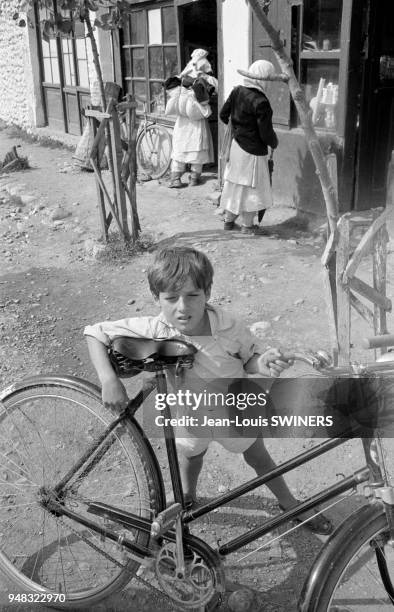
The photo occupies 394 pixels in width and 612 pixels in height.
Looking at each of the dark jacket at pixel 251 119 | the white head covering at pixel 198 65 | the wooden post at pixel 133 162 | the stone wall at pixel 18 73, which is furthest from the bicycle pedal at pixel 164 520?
the stone wall at pixel 18 73

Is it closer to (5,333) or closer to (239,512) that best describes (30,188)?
(5,333)

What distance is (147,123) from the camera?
29.9 feet

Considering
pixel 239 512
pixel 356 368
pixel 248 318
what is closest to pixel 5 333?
pixel 248 318

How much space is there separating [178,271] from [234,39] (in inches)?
227

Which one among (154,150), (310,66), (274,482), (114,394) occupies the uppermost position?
(310,66)

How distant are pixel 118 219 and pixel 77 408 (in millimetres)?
3882

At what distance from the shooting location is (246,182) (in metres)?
5.89

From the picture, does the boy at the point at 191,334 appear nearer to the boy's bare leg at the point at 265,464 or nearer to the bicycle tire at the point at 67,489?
the boy's bare leg at the point at 265,464

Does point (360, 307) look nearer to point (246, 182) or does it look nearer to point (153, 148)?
point (246, 182)

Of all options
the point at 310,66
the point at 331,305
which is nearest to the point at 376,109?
the point at 310,66

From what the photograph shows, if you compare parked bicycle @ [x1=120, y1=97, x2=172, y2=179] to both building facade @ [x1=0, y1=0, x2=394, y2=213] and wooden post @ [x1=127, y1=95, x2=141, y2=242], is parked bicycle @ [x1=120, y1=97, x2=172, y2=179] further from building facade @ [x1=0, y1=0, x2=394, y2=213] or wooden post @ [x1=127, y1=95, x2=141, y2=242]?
wooden post @ [x1=127, y1=95, x2=141, y2=242]

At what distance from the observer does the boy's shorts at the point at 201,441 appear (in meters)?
2.18

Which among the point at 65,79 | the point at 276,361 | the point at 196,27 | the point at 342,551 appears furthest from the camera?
the point at 65,79

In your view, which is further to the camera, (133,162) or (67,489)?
(133,162)
